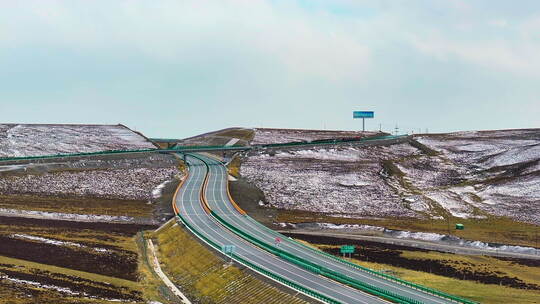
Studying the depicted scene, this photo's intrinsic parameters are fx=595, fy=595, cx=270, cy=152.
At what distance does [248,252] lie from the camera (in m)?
75.1

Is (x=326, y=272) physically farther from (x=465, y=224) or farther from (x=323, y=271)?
(x=465, y=224)

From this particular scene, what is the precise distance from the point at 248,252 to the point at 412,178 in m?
82.7

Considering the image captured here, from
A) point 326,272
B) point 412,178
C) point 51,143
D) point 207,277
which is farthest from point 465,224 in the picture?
point 51,143

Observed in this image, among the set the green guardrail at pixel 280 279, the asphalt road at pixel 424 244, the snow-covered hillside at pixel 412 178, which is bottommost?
the asphalt road at pixel 424 244

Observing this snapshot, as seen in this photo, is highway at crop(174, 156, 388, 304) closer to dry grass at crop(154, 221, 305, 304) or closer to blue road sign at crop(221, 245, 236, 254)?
blue road sign at crop(221, 245, 236, 254)

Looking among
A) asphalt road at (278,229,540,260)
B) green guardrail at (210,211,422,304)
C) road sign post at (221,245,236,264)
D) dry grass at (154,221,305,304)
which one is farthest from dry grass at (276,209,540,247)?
road sign post at (221,245,236,264)

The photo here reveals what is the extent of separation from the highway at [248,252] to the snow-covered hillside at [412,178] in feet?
59.0

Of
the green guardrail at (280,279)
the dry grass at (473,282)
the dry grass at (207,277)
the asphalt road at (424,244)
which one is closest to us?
the green guardrail at (280,279)

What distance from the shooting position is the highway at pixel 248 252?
58200 millimetres

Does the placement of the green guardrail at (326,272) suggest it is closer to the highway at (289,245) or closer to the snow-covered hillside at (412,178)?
the highway at (289,245)

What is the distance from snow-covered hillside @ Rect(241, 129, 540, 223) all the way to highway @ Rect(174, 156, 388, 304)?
18.0 metres

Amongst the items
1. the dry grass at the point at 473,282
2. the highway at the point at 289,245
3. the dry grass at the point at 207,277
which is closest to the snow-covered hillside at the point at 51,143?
A: the highway at the point at 289,245

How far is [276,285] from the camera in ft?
199

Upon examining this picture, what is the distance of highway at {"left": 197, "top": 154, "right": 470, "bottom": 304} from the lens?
197 feet
